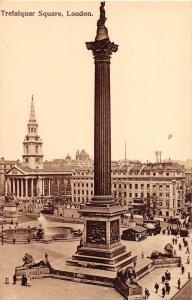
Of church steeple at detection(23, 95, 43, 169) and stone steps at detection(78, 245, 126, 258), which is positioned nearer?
stone steps at detection(78, 245, 126, 258)

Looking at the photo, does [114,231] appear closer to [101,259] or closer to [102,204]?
[102,204]

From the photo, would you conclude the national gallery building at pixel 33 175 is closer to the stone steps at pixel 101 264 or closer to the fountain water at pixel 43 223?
the fountain water at pixel 43 223

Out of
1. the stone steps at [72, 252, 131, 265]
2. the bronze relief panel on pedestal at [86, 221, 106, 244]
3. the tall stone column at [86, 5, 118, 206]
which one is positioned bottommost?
the stone steps at [72, 252, 131, 265]

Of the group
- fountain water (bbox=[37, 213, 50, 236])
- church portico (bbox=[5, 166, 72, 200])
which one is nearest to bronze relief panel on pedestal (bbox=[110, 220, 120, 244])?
fountain water (bbox=[37, 213, 50, 236])

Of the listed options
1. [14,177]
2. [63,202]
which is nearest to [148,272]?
[63,202]

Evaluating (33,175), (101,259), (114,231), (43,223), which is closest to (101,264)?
(101,259)

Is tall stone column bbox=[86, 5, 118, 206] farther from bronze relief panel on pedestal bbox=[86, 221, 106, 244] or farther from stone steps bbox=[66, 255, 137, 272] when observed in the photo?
stone steps bbox=[66, 255, 137, 272]
